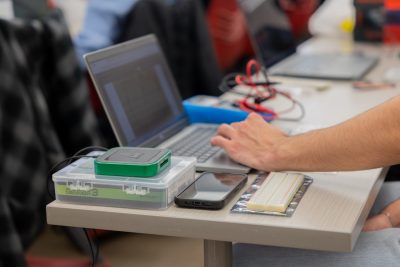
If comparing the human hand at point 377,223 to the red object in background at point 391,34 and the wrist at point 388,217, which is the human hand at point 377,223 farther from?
the red object in background at point 391,34

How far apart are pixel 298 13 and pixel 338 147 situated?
5.99 feet

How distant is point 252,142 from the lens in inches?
52.2

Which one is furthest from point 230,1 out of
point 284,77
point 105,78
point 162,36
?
point 105,78

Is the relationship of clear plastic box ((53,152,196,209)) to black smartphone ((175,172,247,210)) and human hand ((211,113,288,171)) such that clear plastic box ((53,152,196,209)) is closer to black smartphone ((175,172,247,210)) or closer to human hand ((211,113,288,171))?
black smartphone ((175,172,247,210))

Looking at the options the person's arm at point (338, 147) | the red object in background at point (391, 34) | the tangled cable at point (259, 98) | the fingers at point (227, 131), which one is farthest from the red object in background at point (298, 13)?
the person's arm at point (338, 147)

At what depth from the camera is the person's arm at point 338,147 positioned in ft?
3.76

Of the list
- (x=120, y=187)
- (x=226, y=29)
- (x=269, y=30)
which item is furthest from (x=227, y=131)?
(x=226, y=29)

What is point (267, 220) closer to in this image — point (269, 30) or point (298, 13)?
point (269, 30)

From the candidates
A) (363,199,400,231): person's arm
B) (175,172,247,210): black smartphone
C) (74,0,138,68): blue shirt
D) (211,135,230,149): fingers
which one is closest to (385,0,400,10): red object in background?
(74,0,138,68): blue shirt

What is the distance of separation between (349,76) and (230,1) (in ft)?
3.97

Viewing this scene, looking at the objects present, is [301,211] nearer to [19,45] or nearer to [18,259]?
[18,259]

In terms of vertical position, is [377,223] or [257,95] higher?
[257,95]

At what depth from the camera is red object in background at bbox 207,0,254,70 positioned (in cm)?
326

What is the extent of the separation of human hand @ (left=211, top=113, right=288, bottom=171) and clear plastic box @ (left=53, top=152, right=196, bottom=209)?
0.16 meters
